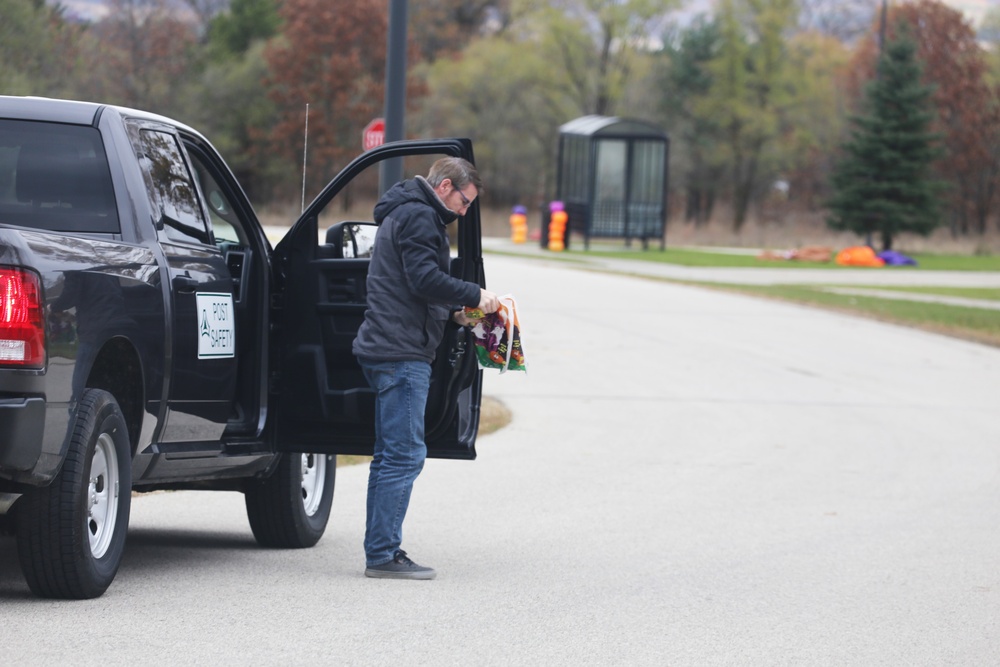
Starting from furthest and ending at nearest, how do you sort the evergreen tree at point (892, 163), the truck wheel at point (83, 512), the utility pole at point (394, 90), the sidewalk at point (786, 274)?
the evergreen tree at point (892, 163)
the sidewalk at point (786, 274)
the utility pole at point (394, 90)
the truck wheel at point (83, 512)

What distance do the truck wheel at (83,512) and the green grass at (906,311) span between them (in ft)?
58.5

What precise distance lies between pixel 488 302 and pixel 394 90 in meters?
7.29

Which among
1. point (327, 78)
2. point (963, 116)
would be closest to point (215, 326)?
point (327, 78)

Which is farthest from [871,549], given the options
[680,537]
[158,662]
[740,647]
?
[158,662]

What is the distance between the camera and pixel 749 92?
73.6 m

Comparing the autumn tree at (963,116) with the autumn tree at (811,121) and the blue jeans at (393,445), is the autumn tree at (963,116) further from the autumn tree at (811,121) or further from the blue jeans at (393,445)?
the blue jeans at (393,445)

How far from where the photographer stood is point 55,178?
6.50 meters

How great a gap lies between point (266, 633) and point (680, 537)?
350cm

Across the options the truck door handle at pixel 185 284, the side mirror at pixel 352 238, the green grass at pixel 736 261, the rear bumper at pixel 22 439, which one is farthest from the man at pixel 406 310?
the green grass at pixel 736 261

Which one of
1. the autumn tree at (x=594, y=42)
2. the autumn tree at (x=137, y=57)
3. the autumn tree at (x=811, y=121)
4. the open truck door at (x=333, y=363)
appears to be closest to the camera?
the open truck door at (x=333, y=363)

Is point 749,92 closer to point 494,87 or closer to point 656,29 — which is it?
point 656,29

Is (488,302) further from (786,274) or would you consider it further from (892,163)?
(892,163)

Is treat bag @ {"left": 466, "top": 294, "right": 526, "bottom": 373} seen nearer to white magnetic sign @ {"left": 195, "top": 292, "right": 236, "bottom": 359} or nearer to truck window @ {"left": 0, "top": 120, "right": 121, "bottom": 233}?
white magnetic sign @ {"left": 195, "top": 292, "right": 236, "bottom": 359}

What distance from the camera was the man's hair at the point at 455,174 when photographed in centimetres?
674
